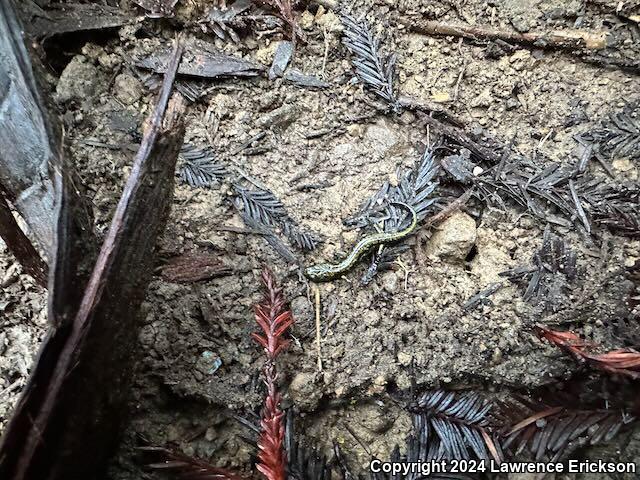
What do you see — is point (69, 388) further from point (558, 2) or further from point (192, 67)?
point (558, 2)

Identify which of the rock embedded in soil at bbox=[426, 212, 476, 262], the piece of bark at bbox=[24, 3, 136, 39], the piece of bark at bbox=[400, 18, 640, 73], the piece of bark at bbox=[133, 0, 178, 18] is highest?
the piece of bark at bbox=[400, 18, 640, 73]

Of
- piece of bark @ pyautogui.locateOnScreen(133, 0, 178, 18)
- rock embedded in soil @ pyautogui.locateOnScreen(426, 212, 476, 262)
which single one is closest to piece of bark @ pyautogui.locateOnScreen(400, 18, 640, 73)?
rock embedded in soil @ pyautogui.locateOnScreen(426, 212, 476, 262)

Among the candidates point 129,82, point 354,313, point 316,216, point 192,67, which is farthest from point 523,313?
point 129,82

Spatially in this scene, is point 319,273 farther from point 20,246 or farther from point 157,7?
point 157,7

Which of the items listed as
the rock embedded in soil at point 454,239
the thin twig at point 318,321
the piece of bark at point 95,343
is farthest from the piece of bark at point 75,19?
the rock embedded in soil at point 454,239

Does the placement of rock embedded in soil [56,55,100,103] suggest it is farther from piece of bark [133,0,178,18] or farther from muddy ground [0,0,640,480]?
piece of bark [133,0,178,18]

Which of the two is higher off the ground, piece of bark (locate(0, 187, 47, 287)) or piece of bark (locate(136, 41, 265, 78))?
piece of bark (locate(136, 41, 265, 78))

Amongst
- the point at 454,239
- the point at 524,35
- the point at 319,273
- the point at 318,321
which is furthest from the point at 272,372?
the point at 524,35
